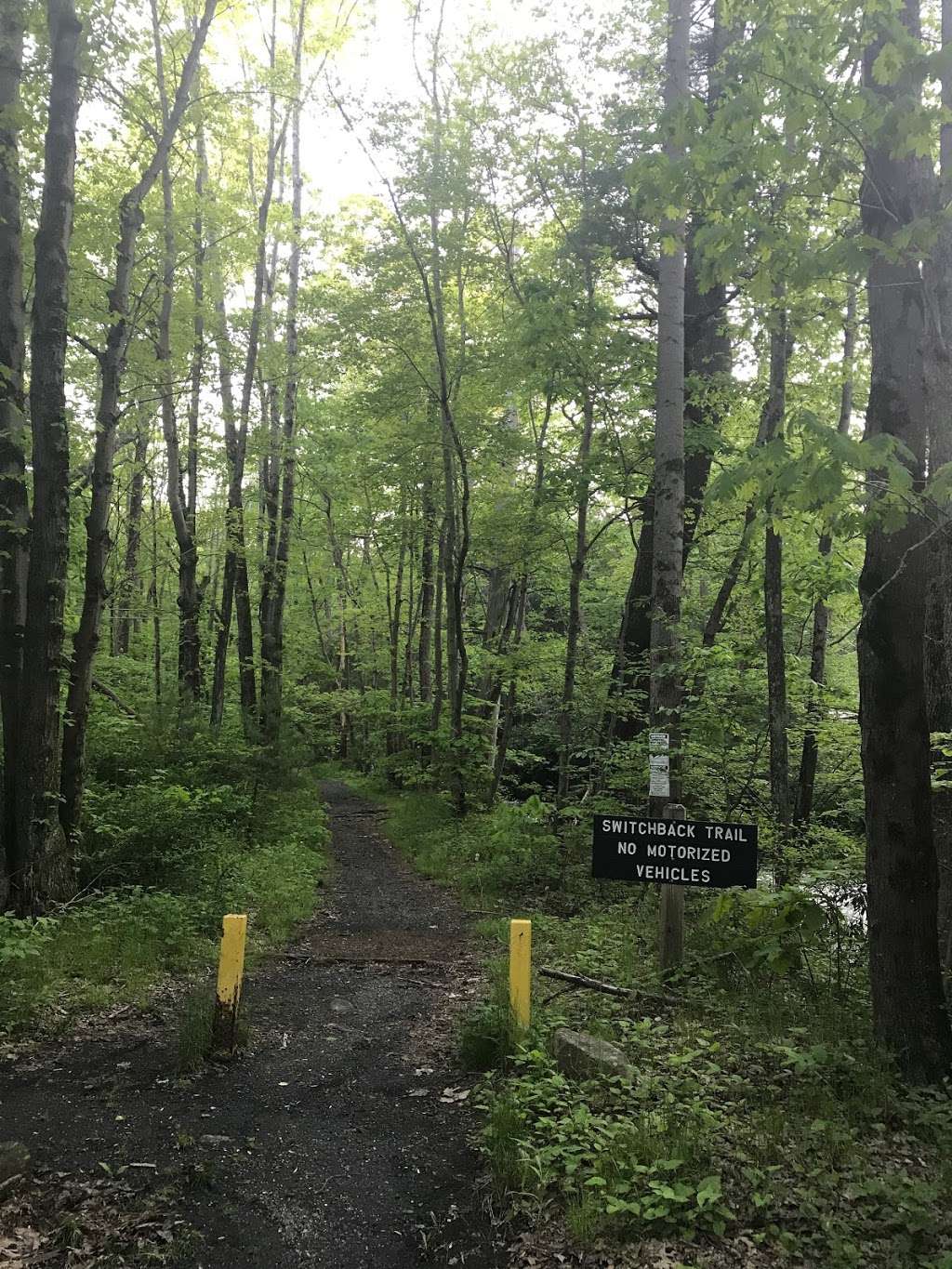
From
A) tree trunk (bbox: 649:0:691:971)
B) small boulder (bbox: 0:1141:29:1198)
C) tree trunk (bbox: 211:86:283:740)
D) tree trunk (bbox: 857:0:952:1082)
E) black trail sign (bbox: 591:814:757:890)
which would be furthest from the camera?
tree trunk (bbox: 211:86:283:740)

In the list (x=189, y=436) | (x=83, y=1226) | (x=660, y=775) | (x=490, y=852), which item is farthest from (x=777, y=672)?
(x=189, y=436)

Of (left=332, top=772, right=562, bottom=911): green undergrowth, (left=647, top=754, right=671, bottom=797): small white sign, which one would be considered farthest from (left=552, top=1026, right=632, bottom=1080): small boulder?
(left=332, top=772, right=562, bottom=911): green undergrowth

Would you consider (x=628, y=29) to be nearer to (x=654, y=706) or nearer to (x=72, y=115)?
(x=72, y=115)

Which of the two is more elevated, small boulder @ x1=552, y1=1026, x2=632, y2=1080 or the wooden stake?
the wooden stake

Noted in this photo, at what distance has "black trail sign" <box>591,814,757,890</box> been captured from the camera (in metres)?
5.68

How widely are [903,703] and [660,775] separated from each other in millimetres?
2425

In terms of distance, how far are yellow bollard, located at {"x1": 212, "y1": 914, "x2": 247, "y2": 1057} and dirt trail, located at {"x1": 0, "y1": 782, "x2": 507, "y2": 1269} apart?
0.18 metres

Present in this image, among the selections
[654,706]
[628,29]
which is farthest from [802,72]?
[628,29]

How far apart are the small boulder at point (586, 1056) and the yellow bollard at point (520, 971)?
28 cm

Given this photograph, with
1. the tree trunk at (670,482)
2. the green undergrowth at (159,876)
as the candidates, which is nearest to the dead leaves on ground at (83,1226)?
the green undergrowth at (159,876)

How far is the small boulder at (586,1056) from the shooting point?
15.8 ft

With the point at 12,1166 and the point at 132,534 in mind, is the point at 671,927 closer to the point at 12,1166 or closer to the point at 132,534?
the point at 12,1166

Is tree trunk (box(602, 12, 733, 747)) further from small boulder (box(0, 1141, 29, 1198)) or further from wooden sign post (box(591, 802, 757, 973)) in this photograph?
small boulder (box(0, 1141, 29, 1198))

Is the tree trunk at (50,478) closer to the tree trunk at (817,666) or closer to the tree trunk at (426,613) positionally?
the tree trunk at (817,666)
